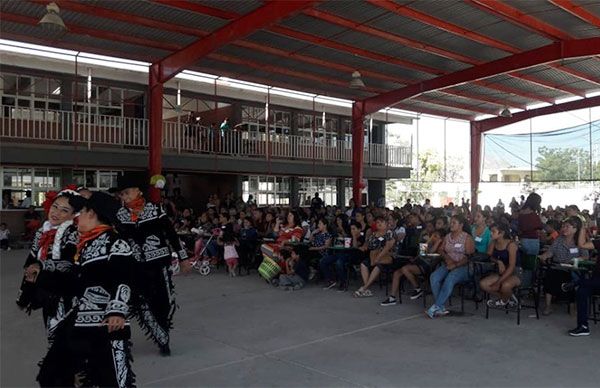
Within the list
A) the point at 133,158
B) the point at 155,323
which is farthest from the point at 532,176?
the point at 155,323

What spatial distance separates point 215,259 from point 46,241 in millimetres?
7294

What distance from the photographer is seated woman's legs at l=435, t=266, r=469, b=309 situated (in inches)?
260

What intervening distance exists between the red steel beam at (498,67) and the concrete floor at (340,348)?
8424 mm

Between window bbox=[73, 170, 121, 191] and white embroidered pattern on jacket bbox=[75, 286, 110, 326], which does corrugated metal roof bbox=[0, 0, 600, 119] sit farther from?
white embroidered pattern on jacket bbox=[75, 286, 110, 326]

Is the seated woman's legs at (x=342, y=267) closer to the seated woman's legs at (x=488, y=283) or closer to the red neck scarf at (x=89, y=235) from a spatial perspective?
the seated woman's legs at (x=488, y=283)

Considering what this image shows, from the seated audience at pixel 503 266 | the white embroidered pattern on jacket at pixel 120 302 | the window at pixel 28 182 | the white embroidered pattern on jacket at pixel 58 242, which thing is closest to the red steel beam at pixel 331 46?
the seated audience at pixel 503 266

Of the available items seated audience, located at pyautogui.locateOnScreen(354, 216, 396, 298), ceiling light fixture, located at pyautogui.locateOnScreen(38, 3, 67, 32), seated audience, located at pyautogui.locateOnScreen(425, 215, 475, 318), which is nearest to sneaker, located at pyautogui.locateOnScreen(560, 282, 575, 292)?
seated audience, located at pyautogui.locateOnScreen(425, 215, 475, 318)

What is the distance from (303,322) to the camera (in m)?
6.41

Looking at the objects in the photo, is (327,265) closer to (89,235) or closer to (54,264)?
(54,264)

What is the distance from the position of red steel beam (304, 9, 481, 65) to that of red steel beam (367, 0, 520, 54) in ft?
3.47

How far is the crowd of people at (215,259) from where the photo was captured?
331 cm

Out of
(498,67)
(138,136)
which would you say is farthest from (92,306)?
(138,136)

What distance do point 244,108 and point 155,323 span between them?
1709 centimetres

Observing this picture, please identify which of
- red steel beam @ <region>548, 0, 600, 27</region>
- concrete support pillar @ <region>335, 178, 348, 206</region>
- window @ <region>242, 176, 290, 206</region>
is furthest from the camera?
concrete support pillar @ <region>335, 178, 348, 206</region>
